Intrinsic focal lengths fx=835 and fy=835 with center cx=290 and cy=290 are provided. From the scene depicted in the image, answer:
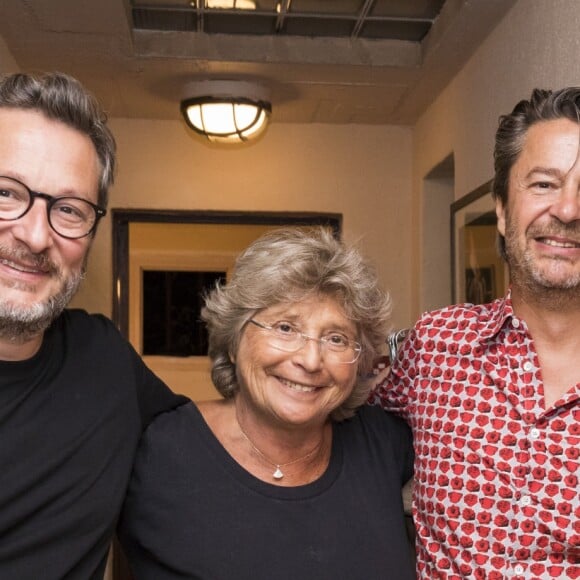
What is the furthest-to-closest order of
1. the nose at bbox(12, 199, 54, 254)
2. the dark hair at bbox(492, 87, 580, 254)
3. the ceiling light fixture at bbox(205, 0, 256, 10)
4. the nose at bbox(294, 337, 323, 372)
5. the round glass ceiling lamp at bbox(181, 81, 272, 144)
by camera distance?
the round glass ceiling lamp at bbox(181, 81, 272, 144) < the ceiling light fixture at bbox(205, 0, 256, 10) < the dark hair at bbox(492, 87, 580, 254) < the nose at bbox(294, 337, 323, 372) < the nose at bbox(12, 199, 54, 254)

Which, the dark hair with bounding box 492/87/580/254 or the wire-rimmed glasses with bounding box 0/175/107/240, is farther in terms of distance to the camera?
the dark hair with bounding box 492/87/580/254

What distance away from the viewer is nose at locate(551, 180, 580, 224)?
1.66 metres

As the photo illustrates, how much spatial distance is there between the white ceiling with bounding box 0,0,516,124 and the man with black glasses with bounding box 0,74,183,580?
1649 millimetres

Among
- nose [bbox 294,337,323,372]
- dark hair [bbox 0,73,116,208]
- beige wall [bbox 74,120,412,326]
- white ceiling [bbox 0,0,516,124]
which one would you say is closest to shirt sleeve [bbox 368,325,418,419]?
nose [bbox 294,337,323,372]

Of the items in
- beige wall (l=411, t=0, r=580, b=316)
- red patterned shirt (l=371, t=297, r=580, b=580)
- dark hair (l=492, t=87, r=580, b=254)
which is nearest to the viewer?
red patterned shirt (l=371, t=297, r=580, b=580)

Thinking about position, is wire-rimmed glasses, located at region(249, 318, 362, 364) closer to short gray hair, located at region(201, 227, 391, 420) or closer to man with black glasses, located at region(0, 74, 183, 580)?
short gray hair, located at region(201, 227, 391, 420)

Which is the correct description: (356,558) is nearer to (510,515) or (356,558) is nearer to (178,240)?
(510,515)

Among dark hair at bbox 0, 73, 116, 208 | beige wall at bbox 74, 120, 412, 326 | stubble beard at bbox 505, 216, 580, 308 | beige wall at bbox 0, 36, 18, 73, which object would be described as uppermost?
beige wall at bbox 0, 36, 18, 73

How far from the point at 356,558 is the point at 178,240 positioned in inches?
204

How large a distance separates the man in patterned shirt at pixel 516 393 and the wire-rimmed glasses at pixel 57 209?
0.78 metres

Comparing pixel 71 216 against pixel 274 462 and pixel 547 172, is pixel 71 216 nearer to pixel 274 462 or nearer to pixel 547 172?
pixel 274 462

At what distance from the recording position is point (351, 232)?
4676 millimetres

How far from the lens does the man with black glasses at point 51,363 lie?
1.43 meters

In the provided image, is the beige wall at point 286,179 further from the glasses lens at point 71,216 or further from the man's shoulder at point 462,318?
the glasses lens at point 71,216
